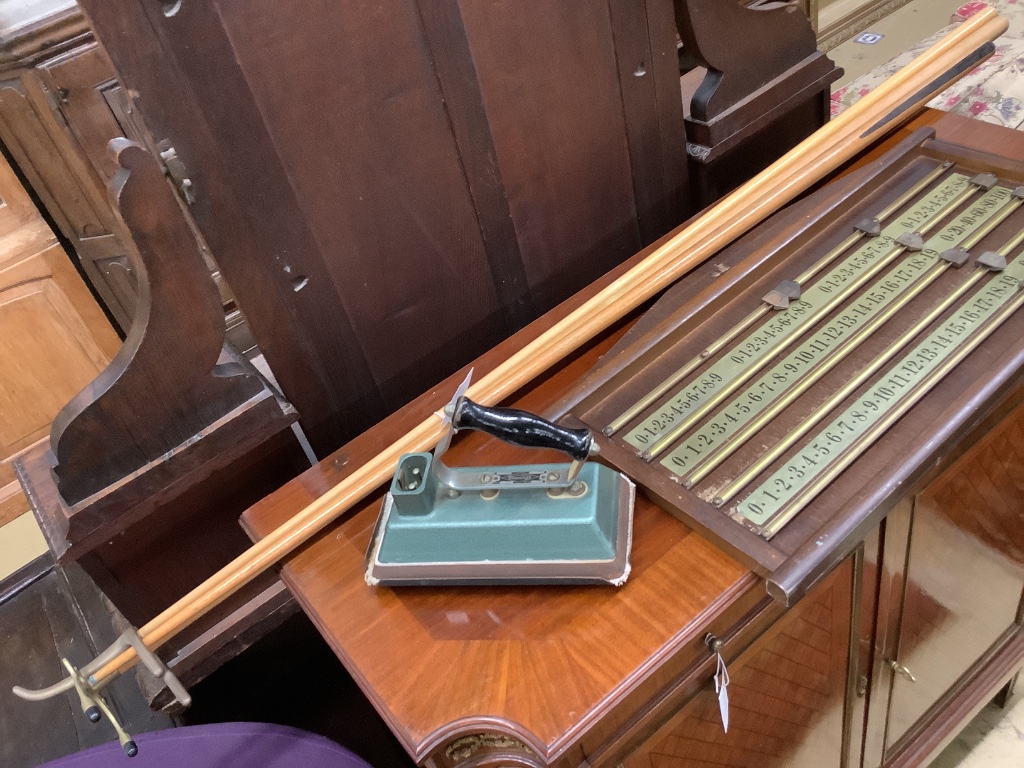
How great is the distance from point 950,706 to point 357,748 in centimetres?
108

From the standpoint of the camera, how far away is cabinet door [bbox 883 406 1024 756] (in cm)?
99

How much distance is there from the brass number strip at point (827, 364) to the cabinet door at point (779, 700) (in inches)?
8.0

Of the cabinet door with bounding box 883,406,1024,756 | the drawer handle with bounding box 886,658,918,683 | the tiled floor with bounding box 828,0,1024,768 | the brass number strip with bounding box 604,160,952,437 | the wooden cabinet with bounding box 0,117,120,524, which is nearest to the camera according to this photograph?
the brass number strip with bounding box 604,160,952,437

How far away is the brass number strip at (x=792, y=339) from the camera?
33.3 inches

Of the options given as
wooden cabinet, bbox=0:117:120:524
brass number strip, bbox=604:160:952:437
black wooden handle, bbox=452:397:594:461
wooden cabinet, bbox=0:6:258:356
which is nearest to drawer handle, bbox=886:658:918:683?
brass number strip, bbox=604:160:952:437

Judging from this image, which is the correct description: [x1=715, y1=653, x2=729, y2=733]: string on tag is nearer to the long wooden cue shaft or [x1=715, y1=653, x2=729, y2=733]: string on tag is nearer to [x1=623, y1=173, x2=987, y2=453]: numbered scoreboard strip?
[x1=623, y1=173, x2=987, y2=453]: numbered scoreboard strip

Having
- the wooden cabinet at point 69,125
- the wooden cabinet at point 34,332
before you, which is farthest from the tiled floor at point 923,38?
the wooden cabinet at point 34,332

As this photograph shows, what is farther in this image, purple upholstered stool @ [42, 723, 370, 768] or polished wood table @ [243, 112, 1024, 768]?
purple upholstered stool @ [42, 723, 370, 768]

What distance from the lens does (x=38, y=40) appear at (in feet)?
6.50

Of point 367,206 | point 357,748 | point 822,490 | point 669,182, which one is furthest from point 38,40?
point 822,490

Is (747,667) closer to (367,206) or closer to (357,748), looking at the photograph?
(367,206)

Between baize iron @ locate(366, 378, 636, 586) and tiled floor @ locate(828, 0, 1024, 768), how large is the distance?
129cm

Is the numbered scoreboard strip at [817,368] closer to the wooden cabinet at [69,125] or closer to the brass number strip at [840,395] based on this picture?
the brass number strip at [840,395]

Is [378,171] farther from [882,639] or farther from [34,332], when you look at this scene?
[34,332]
